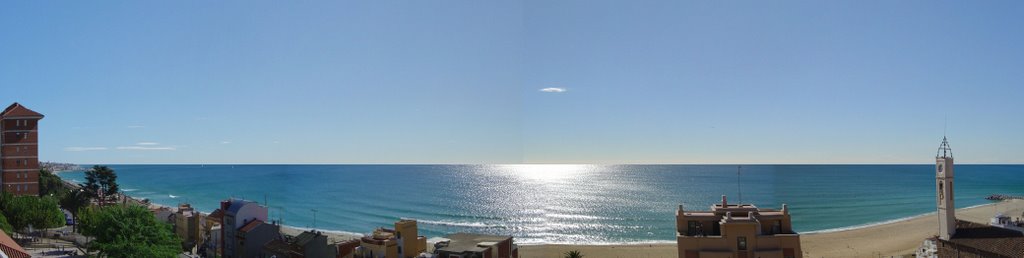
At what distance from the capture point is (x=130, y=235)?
25.6m

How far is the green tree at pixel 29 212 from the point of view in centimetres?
3438

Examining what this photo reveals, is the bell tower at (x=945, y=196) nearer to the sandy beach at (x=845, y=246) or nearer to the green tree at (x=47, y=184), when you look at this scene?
the sandy beach at (x=845, y=246)

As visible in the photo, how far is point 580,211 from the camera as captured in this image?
2852 inches

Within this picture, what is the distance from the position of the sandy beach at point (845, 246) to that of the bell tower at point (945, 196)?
727 cm

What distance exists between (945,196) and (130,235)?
3742 centimetres

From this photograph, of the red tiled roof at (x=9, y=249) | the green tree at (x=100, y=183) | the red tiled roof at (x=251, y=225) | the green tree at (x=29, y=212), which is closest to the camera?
the red tiled roof at (x=9, y=249)

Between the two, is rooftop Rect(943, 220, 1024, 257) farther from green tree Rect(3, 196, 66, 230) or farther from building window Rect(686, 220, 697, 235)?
green tree Rect(3, 196, 66, 230)

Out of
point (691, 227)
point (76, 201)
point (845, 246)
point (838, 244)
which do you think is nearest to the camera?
point (691, 227)

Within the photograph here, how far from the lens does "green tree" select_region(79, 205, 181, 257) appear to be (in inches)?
966

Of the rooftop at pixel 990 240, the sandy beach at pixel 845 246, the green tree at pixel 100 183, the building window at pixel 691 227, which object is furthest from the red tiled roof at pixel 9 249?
the rooftop at pixel 990 240

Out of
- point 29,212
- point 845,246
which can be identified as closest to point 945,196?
point 845,246

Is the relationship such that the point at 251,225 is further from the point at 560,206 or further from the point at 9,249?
the point at 560,206

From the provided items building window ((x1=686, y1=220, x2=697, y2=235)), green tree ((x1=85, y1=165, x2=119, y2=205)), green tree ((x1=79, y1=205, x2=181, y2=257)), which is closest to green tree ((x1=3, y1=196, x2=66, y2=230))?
green tree ((x1=85, y1=165, x2=119, y2=205))

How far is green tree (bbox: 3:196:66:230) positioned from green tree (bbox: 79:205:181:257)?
10.6 metres
